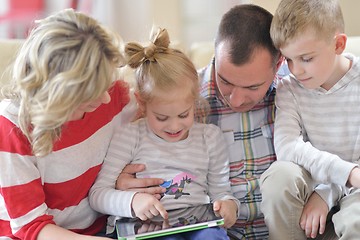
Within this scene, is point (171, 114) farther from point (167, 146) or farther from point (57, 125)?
point (57, 125)

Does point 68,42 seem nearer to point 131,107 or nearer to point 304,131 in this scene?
point 131,107

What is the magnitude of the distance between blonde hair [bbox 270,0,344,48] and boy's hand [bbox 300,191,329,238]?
0.40 metres

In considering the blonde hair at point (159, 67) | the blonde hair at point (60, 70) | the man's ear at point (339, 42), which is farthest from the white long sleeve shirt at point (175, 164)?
the man's ear at point (339, 42)

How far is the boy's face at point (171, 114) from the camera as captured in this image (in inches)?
55.1

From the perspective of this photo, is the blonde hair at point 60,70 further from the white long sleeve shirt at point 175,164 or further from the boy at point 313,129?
the boy at point 313,129

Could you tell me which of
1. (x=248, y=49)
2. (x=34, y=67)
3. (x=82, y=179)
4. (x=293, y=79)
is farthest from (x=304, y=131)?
(x=34, y=67)

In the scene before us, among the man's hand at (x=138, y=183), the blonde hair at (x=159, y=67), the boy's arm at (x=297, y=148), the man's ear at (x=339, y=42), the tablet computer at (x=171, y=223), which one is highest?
the man's ear at (x=339, y=42)

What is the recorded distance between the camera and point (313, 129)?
4.91 feet

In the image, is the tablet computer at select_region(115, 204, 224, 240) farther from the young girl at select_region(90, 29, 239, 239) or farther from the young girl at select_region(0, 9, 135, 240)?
the young girl at select_region(0, 9, 135, 240)

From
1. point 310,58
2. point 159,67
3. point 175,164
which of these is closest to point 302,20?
point 310,58

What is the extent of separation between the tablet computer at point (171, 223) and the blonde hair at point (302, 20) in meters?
0.46

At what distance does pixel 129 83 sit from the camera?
149 centimetres

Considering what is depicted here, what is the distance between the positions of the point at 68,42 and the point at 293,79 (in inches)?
25.9

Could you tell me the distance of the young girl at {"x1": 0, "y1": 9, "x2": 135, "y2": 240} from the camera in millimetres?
1166
